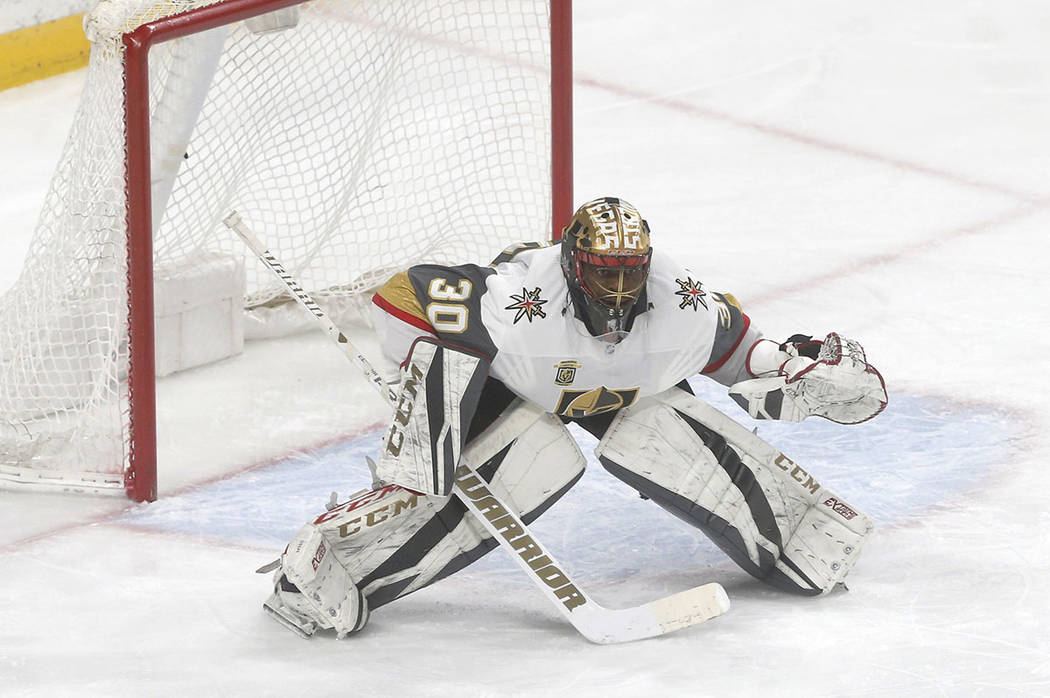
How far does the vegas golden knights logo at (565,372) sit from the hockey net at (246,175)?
3.22ft

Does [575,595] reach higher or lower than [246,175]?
lower

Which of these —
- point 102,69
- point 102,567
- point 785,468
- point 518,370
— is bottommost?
point 102,567

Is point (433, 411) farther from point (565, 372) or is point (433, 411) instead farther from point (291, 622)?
point (291, 622)

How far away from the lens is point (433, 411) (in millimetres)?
3410

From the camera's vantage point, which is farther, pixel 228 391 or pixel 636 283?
pixel 228 391

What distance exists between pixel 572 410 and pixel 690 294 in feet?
0.96

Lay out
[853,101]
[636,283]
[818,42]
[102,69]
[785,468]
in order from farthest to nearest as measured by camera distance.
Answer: [818,42] → [853,101] → [102,69] → [785,468] → [636,283]

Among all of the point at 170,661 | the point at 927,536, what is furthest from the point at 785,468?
the point at 170,661

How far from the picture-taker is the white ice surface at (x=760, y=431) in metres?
3.43

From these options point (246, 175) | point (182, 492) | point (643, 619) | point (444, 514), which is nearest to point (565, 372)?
point (444, 514)

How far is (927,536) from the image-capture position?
395 centimetres

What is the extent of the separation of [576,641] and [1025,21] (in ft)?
14.6

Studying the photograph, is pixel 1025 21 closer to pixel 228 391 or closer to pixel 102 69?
pixel 228 391

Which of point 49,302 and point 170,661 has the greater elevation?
point 49,302
